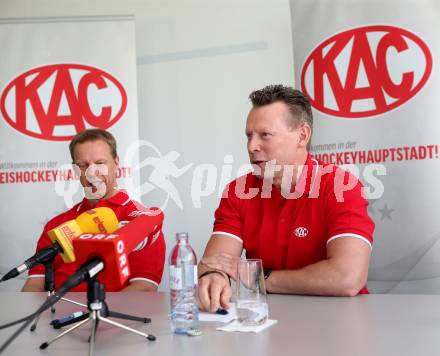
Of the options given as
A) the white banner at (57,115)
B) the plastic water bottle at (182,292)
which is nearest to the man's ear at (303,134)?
the plastic water bottle at (182,292)

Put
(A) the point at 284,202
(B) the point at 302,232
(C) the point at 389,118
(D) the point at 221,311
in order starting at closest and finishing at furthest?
1. (D) the point at 221,311
2. (B) the point at 302,232
3. (A) the point at 284,202
4. (C) the point at 389,118

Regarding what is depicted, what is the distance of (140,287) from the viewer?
2232 mm

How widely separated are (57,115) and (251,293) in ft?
8.45

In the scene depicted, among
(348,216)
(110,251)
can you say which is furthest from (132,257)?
(110,251)

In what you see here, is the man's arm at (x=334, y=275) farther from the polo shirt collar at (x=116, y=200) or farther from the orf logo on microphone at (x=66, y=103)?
the orf logo on microphone at (x=66, y=103)

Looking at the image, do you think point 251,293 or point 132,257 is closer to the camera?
point 251,293

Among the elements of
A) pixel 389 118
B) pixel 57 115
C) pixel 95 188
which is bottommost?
pixel 95 188

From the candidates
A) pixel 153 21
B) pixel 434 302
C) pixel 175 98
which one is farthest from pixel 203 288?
pixel 153 21

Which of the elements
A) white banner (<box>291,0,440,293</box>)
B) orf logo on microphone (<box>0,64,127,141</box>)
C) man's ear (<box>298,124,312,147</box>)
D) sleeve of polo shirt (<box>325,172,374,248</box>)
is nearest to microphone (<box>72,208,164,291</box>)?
sleeve of polo shirt (<box>325,172,374,248</box>)

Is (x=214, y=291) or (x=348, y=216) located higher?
(x=348, y=216)

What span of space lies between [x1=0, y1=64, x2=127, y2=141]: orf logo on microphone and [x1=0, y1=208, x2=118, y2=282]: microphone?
2181 mm

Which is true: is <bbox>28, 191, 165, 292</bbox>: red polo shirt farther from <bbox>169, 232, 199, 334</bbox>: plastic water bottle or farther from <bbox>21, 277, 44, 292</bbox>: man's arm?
<bbox>169, 232, 199, 334</bbox>: plastic water bottle

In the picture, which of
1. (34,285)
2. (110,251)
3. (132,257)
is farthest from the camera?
(34,285)

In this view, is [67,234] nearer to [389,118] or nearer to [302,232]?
[302,232]
